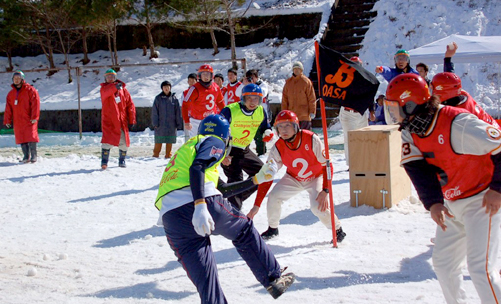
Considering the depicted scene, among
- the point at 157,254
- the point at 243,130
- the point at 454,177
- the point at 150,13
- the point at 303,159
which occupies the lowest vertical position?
the point at 157,254

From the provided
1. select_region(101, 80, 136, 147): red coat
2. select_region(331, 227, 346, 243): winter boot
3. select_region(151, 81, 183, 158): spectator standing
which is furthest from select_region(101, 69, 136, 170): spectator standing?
select_region(331, 227, 346, 243): winter boot

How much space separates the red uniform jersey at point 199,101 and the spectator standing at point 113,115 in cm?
191

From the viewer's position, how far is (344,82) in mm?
5652

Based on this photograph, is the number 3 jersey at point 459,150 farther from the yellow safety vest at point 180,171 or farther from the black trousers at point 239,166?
the black trousers at point 239,166

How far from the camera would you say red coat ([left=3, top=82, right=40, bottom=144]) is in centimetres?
1223

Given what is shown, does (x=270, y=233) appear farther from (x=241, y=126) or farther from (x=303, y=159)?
(x=241, y=126)

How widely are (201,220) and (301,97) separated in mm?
7710

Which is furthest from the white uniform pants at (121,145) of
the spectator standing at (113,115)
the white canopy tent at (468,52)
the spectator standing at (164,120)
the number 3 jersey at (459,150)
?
the number 3 jersey at (459,150)

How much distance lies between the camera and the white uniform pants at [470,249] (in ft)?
10.7

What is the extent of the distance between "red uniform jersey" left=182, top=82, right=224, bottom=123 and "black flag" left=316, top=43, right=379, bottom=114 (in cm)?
416

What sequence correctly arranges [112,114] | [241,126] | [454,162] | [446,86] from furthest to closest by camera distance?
1. [112,114]
2. [241,126]
3. [446,86]
4. [454,162]

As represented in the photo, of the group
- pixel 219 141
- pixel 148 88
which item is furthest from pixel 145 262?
pixel 148 88

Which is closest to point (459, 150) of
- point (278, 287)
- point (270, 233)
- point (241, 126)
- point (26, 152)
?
point (278, 287)

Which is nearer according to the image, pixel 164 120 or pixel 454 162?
pixel 454 162
